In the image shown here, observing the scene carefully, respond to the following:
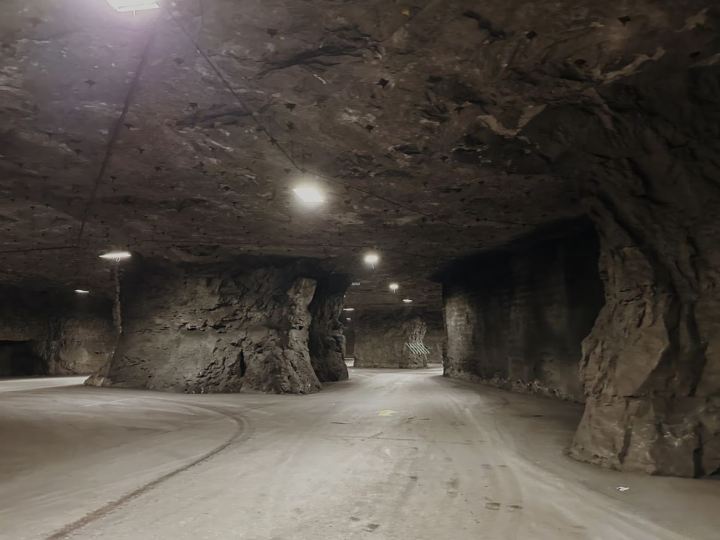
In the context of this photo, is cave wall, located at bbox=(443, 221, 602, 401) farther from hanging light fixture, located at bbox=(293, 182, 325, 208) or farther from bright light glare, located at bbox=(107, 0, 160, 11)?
bright light glare, located at bbox=(107, 0, 160, 11)

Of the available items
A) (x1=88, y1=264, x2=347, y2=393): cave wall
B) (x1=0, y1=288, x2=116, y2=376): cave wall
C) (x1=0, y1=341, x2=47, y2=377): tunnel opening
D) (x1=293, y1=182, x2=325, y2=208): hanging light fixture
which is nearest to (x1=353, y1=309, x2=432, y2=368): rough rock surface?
(x1=88, y1=264, x2=347, y2=393): cave wall

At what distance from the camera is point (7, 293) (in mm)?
17672

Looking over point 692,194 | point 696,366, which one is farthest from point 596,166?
point 696,366

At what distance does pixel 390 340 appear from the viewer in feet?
82.6

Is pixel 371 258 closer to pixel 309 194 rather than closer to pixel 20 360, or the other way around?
pixel 309 194

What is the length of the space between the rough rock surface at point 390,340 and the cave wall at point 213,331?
41.0ft

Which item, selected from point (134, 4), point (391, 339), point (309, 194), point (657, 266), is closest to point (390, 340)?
point (391, 339)

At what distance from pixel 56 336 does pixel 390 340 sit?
16267mm

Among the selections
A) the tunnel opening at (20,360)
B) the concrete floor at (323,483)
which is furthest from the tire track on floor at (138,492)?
the tunnel opening at (20,360)

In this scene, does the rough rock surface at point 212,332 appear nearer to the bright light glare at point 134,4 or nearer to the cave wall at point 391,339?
the bright light glare at point 134,4

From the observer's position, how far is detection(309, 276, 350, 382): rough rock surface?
15.3 m

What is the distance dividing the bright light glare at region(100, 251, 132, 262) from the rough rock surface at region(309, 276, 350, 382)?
5867mm

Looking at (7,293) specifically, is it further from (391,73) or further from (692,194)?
(692,194)

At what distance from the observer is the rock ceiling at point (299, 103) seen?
3.33 metres
